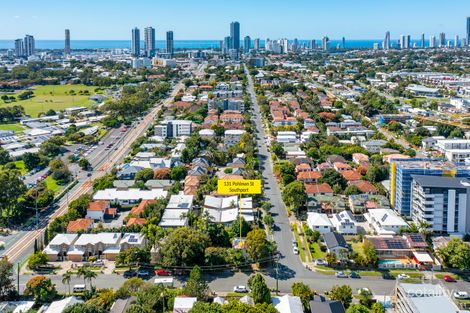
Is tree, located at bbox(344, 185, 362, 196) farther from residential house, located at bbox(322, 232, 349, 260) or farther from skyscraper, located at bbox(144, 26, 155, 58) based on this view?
skyscraper, located at bbox(144, 26, 155, 58)

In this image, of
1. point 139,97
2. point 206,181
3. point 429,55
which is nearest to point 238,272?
point 206,181

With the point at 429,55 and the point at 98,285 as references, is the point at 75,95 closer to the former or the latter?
the point at 98,285

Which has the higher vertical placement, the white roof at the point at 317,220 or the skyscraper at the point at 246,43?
the skyscraper at the point at 246,43

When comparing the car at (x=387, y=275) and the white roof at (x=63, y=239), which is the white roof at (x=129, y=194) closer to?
the white roof at (x=63, y=239)

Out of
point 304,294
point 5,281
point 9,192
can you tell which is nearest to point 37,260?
point 5,281

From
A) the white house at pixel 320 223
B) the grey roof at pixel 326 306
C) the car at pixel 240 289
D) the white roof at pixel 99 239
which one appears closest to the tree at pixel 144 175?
the white roof at pixel 99 239

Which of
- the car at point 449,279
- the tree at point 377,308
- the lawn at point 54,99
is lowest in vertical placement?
the car at point 449,279

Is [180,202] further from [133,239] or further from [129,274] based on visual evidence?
[129,274]
